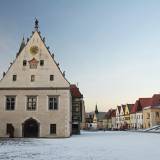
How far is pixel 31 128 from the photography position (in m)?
44.9

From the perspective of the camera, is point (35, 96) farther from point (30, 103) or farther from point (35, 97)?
point (30, 103)

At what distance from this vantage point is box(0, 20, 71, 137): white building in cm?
4462

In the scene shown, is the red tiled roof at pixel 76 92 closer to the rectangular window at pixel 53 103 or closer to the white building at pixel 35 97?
the white building at pixel 35 97

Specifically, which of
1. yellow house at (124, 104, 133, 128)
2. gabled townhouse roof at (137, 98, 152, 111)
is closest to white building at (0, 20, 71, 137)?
gabled townhouse roof at (137, 98, 152, 111)

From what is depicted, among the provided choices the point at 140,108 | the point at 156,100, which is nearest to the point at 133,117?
the point at 140,108

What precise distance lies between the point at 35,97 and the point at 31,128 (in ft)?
13.9

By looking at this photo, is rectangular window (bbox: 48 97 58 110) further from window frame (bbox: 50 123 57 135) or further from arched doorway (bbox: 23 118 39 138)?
arched doorway (bbox: 23 118 39 138)

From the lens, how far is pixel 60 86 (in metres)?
45.3

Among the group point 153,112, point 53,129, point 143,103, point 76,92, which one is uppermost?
point 143,103

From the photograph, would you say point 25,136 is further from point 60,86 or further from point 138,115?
point 138,115

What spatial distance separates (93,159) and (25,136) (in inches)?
1141

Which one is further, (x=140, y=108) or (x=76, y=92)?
(x=140, y=108)

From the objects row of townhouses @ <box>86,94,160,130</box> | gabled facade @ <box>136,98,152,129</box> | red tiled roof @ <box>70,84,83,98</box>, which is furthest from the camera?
gabled facade @ <box>136,98,152,129</box>

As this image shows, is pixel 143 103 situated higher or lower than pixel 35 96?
higher
